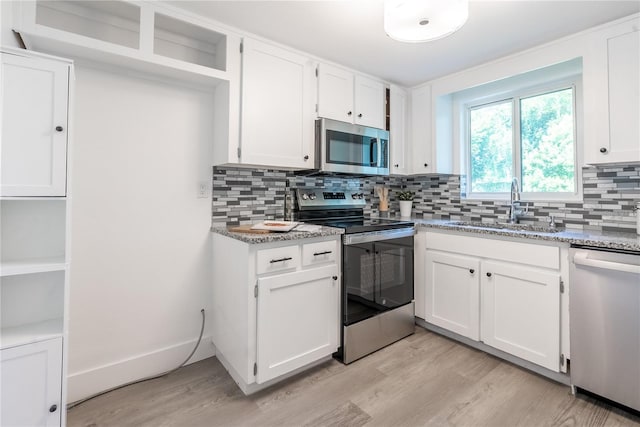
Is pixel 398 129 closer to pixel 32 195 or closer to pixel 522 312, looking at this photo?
pixel 522 312

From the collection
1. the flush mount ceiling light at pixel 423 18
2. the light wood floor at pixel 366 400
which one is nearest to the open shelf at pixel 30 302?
the light wood floor at pixel 366 400

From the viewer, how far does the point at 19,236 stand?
145cm

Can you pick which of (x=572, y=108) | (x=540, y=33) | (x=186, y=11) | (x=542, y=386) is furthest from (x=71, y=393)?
(x=572, y=108)

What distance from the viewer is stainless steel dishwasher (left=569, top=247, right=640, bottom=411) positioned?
1498 millimetres

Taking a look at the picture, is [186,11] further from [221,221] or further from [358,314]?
[358,314]

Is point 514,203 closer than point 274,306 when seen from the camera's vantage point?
No

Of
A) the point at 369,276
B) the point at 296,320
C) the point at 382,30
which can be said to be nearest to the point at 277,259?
the point at 296,320

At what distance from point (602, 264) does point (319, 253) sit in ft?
4.85

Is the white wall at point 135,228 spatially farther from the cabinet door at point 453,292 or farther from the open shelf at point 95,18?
the cabinet door at point 453,292

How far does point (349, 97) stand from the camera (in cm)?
252

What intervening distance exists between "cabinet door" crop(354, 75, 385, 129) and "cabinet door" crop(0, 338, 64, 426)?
2.35 metres

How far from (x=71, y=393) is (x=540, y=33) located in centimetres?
355

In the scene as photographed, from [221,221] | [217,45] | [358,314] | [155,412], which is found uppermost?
[217,45]

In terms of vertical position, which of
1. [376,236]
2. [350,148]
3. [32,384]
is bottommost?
[32,384]
